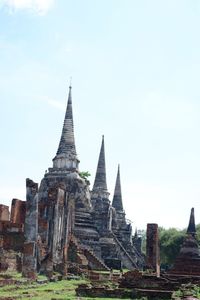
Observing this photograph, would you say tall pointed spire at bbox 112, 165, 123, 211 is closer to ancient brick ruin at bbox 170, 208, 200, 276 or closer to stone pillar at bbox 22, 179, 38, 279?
ancient brick ruin at bbox 170, 208, 200, 276

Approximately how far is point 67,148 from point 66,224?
34.0 ft

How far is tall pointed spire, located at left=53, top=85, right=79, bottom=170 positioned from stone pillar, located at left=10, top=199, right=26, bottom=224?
9575mm

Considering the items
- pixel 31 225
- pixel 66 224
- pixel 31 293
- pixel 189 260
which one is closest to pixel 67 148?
pixel 66 224

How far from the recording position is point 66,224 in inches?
1485

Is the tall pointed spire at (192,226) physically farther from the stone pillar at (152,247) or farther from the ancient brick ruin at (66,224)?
the ancient brick ruin at (66,224)

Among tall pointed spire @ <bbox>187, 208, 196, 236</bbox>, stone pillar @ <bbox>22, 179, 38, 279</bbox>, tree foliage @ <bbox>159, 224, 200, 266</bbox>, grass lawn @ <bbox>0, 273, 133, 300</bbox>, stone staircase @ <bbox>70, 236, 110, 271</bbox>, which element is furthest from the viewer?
tree foliage @ <bbox>159, 224, 200, 266</bbox>

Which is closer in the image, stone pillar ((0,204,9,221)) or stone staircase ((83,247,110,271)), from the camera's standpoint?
stone pillar ((0,204,9,221))

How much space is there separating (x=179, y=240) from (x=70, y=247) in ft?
89.8

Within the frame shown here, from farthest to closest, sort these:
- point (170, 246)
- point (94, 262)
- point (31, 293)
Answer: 1. point (170, 246)
2. point (94, 262)
3. point (31, 293)

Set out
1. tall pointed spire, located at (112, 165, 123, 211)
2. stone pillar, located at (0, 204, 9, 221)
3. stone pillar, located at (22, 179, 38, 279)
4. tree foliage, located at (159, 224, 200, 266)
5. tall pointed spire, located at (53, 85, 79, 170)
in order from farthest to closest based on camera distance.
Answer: tree foliage, located at (159, 224, 200, 266), tall pointed spire, located at (112, 165, 123, 211), tall pointed spire, located at (53, 85, 79, 170), stone pillar, located at (0, 204, 9, 221), stone pillar, located at (22, 179, 38, 279)

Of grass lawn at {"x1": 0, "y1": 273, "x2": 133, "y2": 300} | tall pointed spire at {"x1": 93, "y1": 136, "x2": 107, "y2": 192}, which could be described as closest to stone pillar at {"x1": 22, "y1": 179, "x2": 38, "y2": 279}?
grass lawn at {"x1": 0, "y1": 273, "x2": 133, "y2": 300}

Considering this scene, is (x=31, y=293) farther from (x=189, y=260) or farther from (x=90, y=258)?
(x=90, y=258)

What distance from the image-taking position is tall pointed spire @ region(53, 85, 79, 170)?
45.9m

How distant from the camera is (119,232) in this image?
51.9 meters
